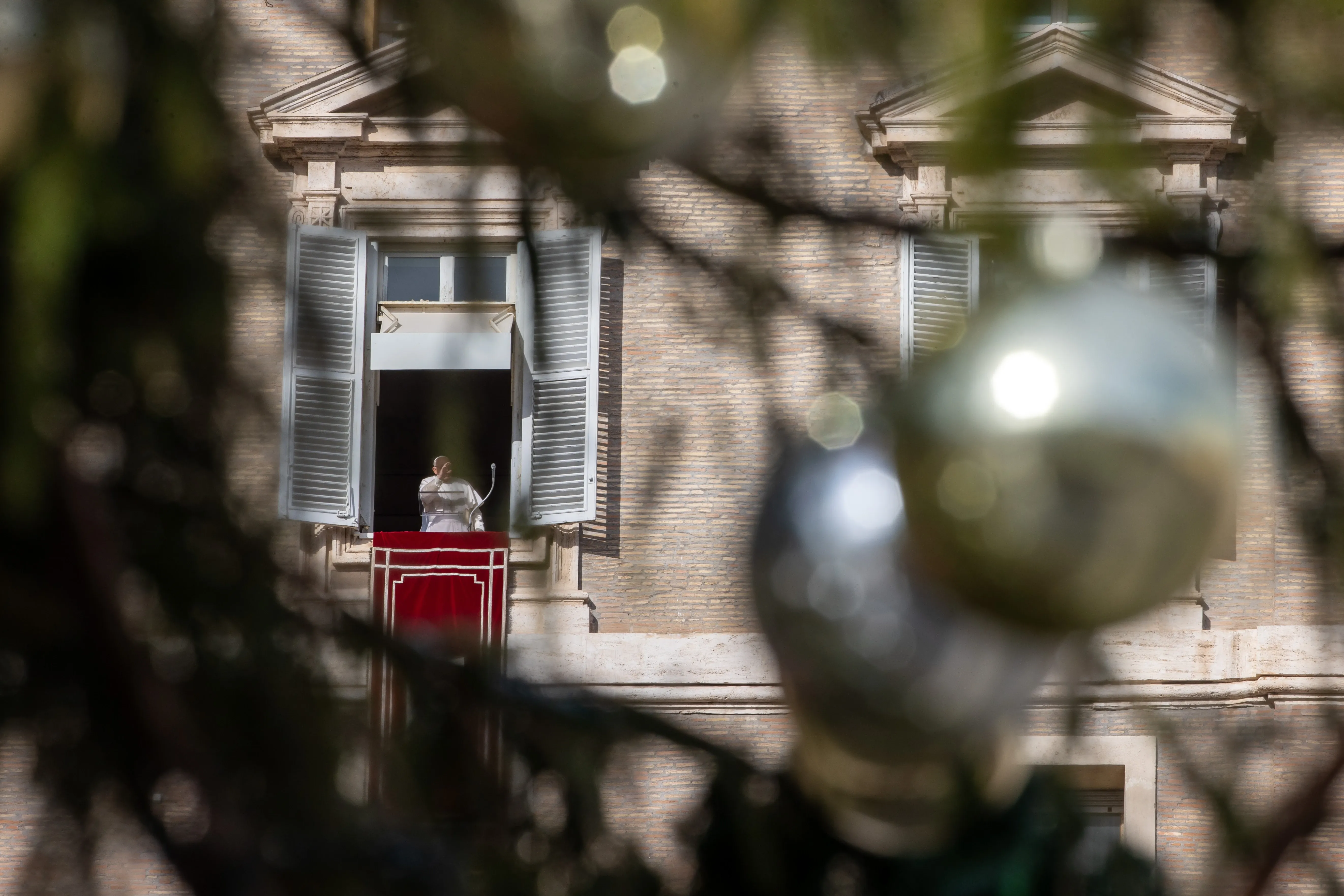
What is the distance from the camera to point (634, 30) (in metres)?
0.90

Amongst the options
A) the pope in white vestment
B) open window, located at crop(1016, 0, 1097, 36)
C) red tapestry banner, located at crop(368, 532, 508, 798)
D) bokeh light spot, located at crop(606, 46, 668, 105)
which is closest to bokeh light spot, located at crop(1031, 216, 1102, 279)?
open window, located at crop(1016, 0, 1097, 36)

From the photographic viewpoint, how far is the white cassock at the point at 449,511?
27.6 feet

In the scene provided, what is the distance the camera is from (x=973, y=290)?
1146 millimetres

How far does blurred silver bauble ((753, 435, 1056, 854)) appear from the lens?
3.74 ft

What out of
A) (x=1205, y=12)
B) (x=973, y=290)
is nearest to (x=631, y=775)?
(x=973, y=290)

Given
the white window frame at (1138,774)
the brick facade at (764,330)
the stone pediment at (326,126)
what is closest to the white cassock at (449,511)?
the stone pediment at (326,126)

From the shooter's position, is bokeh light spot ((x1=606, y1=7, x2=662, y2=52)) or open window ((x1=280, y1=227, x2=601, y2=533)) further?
open window ((x1=280, y1=227, x2=601, y2=533))

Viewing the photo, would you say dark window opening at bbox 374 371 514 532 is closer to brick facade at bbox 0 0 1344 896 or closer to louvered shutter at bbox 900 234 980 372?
brick facade at bbox 0 0 1344 896

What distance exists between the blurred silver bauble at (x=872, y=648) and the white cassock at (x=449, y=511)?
689 centimetres

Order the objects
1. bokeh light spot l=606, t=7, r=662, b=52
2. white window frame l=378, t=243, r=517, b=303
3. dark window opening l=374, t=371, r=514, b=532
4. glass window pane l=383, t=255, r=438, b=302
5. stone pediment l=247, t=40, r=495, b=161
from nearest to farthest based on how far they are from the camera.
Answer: bokeh light spot l=606, t=7, r=662, b=52
stone pediment l=247, t=40, r=495, b=161
white window frame l=378, t=243, r=517, b=303
glass window pane l=383, t=255, r=438, b=302
dark window opening l=374, t=371, r=514, b=532

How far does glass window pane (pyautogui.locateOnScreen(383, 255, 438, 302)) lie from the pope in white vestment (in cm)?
127

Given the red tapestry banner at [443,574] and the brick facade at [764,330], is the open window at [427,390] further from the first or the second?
the brick facade at [764,330]

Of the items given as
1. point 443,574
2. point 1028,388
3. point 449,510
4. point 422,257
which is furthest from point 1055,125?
point 422,257

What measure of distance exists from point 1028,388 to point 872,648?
0.30m
